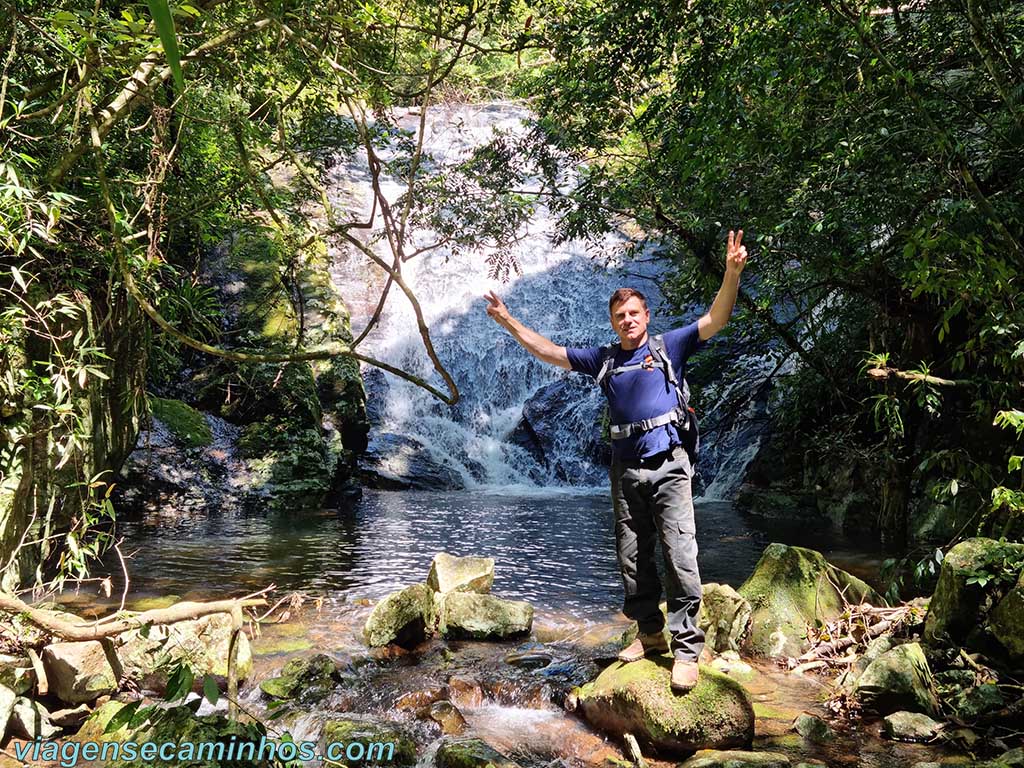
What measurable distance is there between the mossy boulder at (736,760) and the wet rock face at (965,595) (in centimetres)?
170

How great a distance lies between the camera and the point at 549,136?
9.57 m

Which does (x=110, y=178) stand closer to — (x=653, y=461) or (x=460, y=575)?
(x=653, y=461)

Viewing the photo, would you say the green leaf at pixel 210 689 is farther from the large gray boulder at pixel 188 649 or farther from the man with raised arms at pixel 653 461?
the large gray boulder at pixel 188 649

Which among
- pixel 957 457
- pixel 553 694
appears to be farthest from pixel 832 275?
pixel 553 694

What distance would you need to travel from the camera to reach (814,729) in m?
3.85

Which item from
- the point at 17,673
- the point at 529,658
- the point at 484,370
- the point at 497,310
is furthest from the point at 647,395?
the point at 484,370

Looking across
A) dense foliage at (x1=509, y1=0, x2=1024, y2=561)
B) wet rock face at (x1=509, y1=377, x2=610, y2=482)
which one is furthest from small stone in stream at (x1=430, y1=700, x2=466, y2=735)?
wet rock face at (x1=509, y1=377, x2=610, y2=482)

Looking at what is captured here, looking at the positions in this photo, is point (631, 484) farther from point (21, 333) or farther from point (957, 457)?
point (21, 333)

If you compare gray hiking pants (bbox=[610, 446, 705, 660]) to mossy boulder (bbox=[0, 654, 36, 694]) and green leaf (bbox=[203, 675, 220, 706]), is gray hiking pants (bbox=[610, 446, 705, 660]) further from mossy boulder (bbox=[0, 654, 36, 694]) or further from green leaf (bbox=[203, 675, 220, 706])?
mossy boulder (bbox=[0, 654, 36, 694])

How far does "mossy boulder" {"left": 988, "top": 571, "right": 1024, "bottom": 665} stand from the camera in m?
3.91

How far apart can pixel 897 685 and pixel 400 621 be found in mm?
3636

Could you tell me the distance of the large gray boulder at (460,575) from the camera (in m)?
6.50

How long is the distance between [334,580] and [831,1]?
7.19 m

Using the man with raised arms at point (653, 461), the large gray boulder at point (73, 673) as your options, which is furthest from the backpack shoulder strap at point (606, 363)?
the large gray boulder at point (73, 673)
